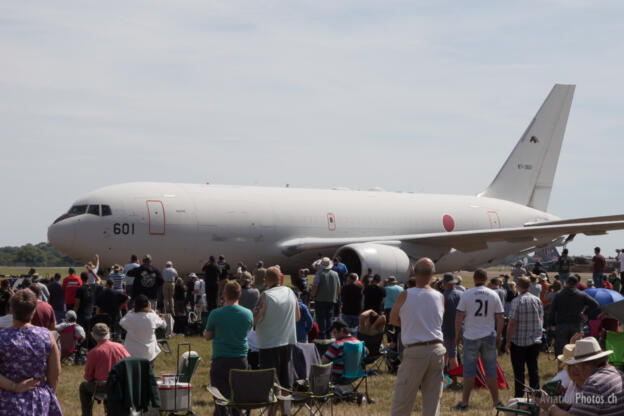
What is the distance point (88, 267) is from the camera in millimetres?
17484

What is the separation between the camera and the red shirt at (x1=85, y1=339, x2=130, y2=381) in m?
8.29

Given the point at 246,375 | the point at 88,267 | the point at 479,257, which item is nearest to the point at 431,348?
the point at 246,375

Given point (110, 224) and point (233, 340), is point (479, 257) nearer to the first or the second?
point (110, 224)

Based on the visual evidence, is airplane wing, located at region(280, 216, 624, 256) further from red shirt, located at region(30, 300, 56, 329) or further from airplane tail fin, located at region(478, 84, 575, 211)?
red shirt, located at region(30, 300, 56, 329)

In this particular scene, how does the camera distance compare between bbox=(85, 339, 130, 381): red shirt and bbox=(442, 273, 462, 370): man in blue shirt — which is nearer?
bbox=(85, 339, 130, 381): red shirt

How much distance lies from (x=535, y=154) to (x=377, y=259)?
45.0 ft

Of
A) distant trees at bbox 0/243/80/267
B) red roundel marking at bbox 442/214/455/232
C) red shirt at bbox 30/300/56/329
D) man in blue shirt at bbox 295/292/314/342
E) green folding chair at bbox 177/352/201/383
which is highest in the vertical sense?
red roundel marking at bbox 442/214/455/232

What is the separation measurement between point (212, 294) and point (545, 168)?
66.9ft

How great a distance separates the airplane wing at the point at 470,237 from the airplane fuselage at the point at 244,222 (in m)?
0.33

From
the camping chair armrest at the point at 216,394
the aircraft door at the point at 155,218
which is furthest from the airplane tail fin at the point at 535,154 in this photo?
the camping chair armrest at the point at 216,394

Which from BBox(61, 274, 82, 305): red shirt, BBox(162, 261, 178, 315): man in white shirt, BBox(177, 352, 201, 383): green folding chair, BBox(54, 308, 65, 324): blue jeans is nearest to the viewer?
BBox(177, 352, 201, 383): green folding chair

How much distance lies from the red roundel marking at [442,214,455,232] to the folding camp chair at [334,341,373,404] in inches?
771

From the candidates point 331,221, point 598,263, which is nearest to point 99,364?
point 331,221

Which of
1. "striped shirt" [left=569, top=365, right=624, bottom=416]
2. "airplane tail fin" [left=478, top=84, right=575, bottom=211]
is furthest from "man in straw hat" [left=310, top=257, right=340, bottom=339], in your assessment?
"airplane tail fin" [left=478, top=84, right=575, bottom=211]
